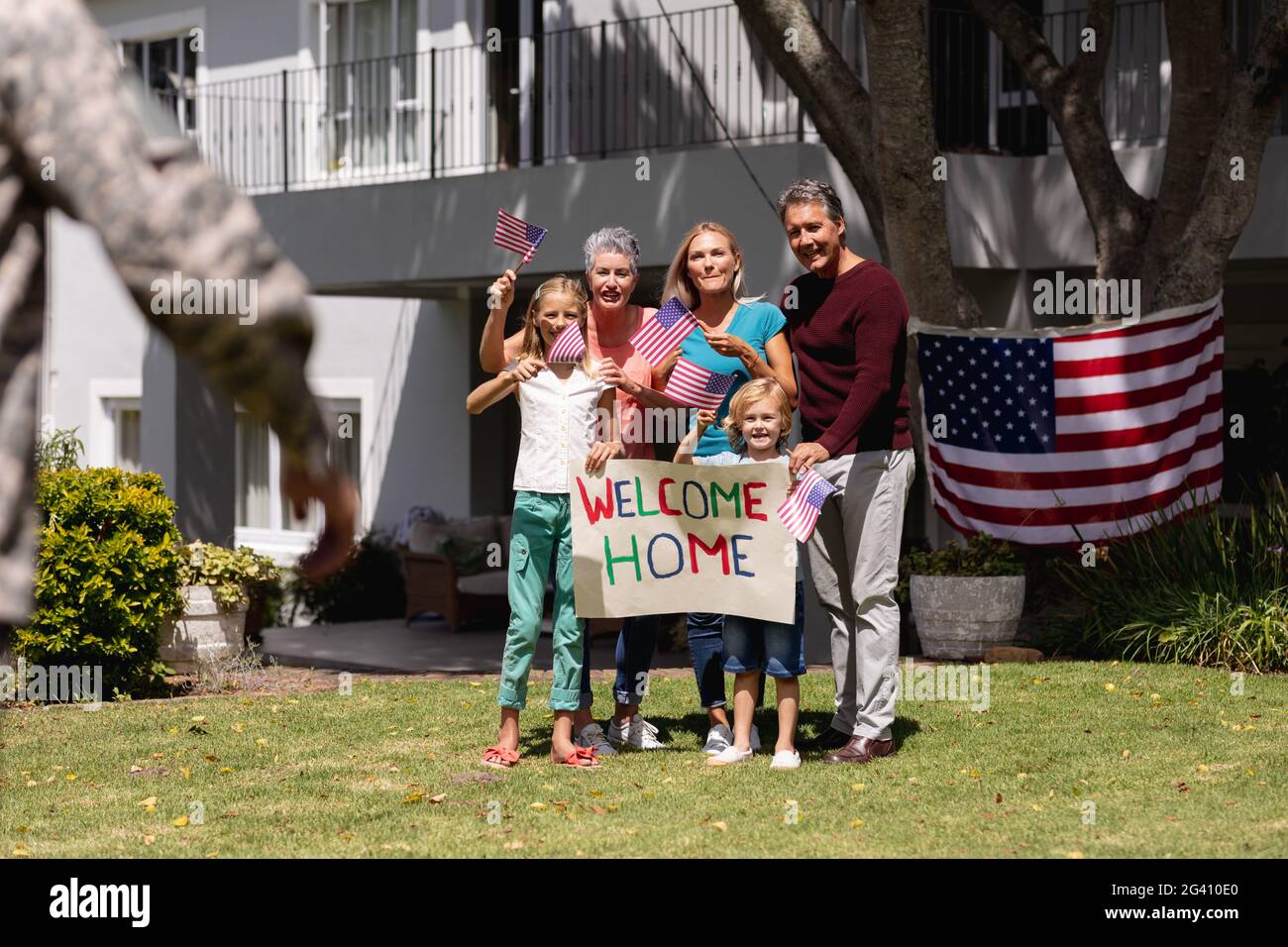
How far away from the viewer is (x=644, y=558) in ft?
23.3

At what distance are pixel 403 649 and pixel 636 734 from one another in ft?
23.1

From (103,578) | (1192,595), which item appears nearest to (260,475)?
(103,578)

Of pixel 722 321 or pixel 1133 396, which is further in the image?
pixel 1133 396

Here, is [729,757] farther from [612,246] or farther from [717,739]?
[612,246]

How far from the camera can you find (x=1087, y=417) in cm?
1166

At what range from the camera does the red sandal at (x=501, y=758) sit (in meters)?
7.22

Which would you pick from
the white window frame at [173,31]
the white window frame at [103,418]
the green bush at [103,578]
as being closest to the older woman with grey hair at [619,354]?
the green bush at [103,578]

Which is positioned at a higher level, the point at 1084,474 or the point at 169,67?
the point at 169,67

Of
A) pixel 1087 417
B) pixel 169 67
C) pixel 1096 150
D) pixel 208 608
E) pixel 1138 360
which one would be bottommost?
pixel 208 608

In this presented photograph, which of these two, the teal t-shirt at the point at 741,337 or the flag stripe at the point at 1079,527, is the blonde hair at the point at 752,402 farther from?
the flag stripe at the point at 1079,527

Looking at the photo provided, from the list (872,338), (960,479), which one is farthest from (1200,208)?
(872,338)

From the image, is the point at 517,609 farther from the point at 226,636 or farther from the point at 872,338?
the point at 226,636

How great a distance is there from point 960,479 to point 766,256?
2.20 m

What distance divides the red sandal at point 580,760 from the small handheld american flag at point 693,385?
1.54m
